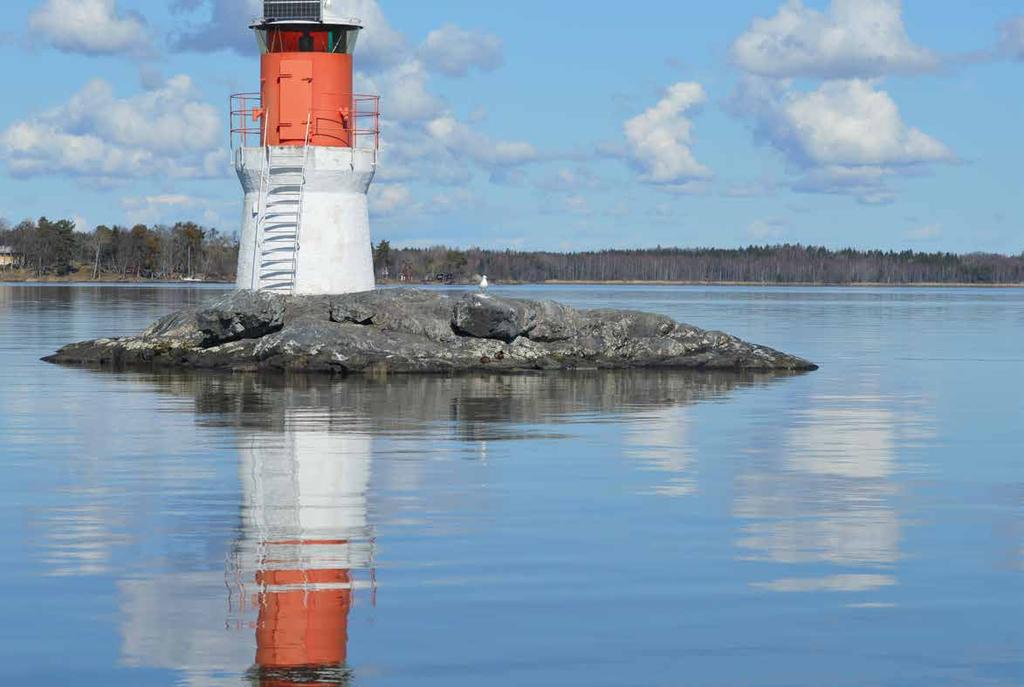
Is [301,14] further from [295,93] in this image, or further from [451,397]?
[451,397]

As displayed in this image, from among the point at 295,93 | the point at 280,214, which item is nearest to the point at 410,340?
the point at 280,214

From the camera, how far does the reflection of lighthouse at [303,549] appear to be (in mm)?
9414

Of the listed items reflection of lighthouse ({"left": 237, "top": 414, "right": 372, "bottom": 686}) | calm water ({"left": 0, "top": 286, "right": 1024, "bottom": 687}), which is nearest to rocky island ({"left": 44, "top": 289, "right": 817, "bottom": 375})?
calm water ({"left": 0, "top": 286, "right": 1024, "bottom": 687})

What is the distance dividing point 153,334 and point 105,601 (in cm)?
2818

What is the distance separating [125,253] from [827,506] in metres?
183

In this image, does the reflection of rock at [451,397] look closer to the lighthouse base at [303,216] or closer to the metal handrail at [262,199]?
the lighthouse base at [303,216]

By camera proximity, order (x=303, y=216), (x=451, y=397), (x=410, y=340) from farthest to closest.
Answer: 1. (x=303, y=216)
2. (x=410, y=340)
3. (x=451, y=397)

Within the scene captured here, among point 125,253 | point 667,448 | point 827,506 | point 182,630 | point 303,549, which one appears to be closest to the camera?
point 182,630

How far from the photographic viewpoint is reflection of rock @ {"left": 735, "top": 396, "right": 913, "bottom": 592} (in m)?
12.4

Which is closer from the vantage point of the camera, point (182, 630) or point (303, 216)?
point (182, 630)

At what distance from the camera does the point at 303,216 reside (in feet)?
123

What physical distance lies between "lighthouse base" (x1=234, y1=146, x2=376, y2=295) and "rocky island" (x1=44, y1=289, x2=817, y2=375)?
2.44ft

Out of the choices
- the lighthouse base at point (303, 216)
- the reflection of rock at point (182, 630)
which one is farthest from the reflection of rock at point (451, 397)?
the reflection of rock at point (182, 630)

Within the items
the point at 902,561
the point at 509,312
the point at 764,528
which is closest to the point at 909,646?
the point at 902,561
